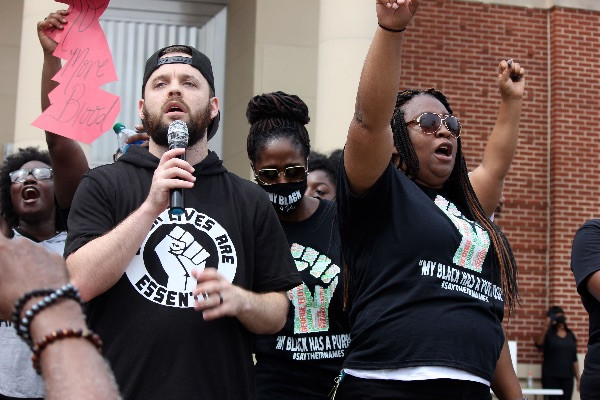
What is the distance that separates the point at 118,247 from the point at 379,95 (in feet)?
3.15

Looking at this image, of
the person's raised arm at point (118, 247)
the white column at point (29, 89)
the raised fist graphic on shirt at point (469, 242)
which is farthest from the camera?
the white column at point (29, 89)

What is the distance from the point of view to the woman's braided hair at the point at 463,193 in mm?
3656

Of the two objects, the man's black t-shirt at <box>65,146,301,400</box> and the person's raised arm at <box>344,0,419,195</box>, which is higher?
the person's raised arm at <box>344,0,419,195</box>

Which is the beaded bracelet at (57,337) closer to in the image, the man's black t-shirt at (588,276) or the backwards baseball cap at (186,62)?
the backwards baseball cap at (186,62)

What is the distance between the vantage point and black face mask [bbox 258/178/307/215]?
4.54 meters

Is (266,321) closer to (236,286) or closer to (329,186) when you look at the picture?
(236,286)

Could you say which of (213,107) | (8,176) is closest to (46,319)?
(213,107)

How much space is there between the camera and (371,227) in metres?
3.47

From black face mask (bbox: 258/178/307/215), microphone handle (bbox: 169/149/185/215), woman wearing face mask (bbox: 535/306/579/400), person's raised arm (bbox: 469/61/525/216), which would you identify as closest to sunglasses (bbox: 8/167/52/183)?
black face mask (bbox: 258/178/307/215)

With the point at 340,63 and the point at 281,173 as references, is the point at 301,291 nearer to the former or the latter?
the point at 281,173

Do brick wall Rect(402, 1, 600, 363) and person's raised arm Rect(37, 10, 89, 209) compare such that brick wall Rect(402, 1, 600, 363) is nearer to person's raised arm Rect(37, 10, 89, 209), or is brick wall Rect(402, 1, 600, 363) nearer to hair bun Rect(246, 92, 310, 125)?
hair bun Rect(246, 92, 310, 125)

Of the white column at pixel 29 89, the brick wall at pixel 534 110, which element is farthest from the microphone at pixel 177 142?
the brick wall at pixel 534 110

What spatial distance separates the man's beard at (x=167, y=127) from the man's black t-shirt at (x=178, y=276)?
78mm

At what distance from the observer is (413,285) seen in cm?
336
